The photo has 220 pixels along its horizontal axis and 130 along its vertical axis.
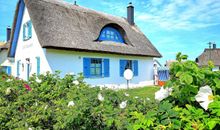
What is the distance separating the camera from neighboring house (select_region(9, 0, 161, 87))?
1256 centimetres

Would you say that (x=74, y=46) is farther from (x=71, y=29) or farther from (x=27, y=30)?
(x=27, y=30)

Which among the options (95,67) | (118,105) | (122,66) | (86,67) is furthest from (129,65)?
(118,105)

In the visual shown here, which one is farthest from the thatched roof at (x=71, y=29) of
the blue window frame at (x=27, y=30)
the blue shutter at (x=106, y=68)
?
the blue window frame at (x=27, y=30)

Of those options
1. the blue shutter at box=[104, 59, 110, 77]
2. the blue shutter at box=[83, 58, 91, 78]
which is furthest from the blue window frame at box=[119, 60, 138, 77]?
the blue shutter at box=[83, 58, 91, 78]

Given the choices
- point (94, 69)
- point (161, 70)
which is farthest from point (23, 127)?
point (161, 70)

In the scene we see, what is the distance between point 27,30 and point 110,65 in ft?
20.0

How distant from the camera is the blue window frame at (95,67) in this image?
13793 millimetres

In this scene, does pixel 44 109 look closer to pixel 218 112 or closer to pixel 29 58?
pixel 218 112

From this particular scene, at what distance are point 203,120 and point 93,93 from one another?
1568 millimetres

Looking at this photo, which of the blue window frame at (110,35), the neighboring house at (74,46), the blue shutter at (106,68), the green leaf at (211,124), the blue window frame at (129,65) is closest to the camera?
the green leaf at (211,124)

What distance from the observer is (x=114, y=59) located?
612 inches

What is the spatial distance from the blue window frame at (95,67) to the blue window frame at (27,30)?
4061 millimetres

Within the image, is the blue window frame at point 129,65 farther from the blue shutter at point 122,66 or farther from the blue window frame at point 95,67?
the blue window frame at point 95,67

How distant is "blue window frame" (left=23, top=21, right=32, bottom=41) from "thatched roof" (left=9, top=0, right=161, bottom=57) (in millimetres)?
1203
